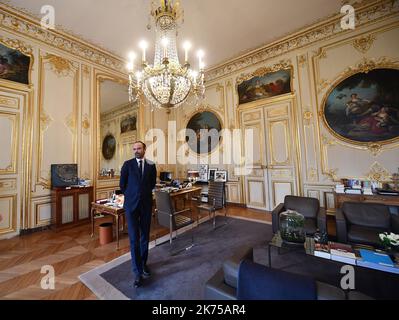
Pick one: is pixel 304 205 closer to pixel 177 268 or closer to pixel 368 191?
pixel 368 191

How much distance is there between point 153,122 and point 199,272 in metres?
5.55

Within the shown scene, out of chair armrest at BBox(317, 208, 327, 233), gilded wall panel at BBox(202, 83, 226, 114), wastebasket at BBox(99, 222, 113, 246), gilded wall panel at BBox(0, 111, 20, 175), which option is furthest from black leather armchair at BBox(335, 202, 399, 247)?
gilded wall panel at BBox(0, 111, 20, 175)

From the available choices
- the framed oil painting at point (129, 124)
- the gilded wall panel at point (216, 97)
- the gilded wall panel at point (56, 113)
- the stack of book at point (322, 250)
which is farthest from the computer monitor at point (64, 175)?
the stack of book at point (322, 250)

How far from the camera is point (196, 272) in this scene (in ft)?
8.18

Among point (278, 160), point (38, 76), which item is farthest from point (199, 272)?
point (38, 76)

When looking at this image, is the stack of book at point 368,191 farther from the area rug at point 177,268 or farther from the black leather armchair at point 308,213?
the area rug at point 177,268

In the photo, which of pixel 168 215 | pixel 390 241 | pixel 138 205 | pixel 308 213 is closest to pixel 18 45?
pixel 138 205

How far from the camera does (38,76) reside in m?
4.24

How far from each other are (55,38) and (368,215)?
7651 millimetres

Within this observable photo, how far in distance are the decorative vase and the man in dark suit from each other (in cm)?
184

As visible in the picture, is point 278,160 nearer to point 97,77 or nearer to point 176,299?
point 176,299

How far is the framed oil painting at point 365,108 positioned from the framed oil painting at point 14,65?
279 inches

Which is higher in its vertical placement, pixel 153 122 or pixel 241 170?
pixel 153 122

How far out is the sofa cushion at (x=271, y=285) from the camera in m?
0.96
